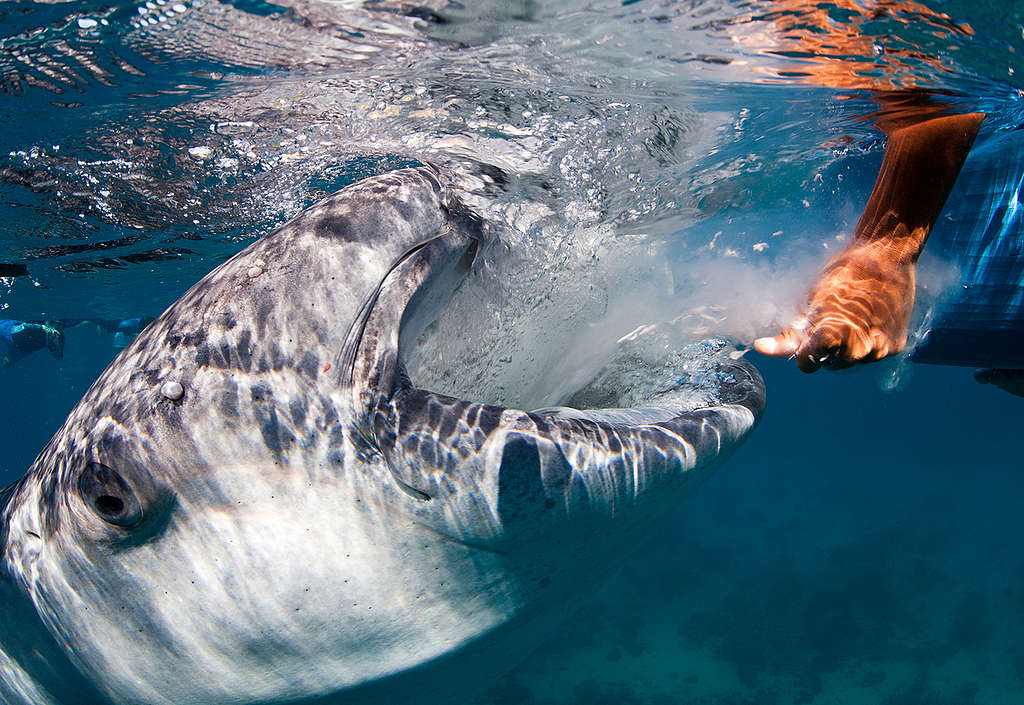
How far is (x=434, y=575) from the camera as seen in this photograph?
1.65 metres

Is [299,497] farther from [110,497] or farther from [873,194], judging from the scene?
[873,194]

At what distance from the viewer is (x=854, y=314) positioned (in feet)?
7.97

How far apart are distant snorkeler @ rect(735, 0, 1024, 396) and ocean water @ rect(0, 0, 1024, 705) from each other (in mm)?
57

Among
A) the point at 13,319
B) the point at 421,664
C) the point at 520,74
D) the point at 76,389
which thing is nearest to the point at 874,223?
the point at 520,74

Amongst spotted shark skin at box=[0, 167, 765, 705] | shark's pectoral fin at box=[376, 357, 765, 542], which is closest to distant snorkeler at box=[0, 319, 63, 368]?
spotted shark skin at box=[0, 167, 765, 705]

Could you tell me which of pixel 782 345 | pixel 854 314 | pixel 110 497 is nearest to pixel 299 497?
pixel 110 497

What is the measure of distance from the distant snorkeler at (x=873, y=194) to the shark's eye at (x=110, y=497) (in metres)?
2.45

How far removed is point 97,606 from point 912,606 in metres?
19.5

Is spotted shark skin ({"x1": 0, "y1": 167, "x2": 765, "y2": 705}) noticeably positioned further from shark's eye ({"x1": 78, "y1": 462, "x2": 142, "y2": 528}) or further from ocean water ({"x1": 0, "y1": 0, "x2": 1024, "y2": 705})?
ocean water ({"x1": 0, "y1": 0, "x2": 1024, "y2": 705})

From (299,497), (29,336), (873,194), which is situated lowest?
(29,336)

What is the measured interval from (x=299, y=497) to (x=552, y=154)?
4863 millimetres

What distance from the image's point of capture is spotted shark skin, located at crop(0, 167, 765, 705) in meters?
1.55

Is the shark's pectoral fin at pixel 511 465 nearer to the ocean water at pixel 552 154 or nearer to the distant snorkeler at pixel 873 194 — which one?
the ocean water at pixel 552 154

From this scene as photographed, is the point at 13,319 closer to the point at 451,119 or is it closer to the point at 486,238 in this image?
the point at 451,119
